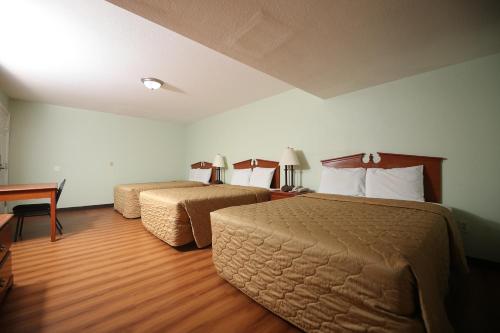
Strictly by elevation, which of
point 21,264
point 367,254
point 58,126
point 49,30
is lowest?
point 21,264

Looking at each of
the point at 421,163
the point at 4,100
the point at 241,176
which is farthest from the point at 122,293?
the point at 4,100

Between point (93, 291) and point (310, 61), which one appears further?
point (310, 61)

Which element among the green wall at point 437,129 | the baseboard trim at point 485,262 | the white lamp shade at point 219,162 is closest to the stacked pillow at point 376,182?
the green wall at point 437,129

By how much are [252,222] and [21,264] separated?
2.43 m

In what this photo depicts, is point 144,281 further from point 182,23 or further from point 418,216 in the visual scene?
point 418,216

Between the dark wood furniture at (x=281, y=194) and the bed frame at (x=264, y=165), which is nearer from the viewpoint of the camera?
the dark wood furniture at (x=281, y=194)

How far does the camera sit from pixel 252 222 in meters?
1.43

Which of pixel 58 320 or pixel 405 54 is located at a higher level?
pixel 405 54

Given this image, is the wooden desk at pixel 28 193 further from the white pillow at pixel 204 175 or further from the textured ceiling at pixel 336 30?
the white pillow at pixel 204 175

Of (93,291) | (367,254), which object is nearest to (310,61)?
(367,254)

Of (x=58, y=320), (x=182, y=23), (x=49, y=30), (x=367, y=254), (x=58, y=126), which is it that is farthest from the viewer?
(x=58, y=126)

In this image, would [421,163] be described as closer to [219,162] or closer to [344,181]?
[344,181]

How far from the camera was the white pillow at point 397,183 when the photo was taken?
2141 mm

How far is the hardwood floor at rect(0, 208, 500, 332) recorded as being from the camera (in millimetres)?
1248
